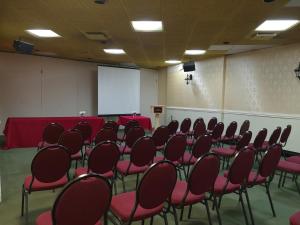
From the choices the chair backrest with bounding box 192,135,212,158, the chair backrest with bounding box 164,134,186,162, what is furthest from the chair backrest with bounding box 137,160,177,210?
the chair backrest with bounding box 192,135,212,158

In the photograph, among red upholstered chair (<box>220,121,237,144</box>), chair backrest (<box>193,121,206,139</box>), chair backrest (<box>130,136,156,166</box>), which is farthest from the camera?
red upholstered chair (<box>220,121,237,144</box>)

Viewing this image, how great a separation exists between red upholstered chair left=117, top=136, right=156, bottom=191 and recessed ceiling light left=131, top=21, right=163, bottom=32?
7.89 ft

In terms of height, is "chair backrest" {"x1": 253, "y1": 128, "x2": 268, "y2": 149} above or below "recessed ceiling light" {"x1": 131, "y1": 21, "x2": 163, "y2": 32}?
below

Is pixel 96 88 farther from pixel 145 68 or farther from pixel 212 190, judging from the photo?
pixel 212 190

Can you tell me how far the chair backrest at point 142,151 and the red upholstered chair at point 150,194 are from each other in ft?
3.56

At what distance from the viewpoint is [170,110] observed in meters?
11.7

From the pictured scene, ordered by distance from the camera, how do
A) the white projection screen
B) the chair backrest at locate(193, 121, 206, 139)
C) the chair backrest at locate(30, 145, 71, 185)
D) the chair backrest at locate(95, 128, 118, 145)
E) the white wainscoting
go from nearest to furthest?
the chair backrest at locate(30, 145, 71, 185) → the chair backrest at locate(95, 128, 118, 145) → the chair backrest at locate(193, 121, 206, 139) → the white wainscoting → the white projection screen

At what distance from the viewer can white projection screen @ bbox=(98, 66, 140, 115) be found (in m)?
9.88

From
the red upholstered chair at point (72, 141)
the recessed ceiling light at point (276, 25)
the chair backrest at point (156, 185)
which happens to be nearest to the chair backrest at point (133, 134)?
the red upholstered chair at point (72, 141)

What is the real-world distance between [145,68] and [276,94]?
6.60 meters

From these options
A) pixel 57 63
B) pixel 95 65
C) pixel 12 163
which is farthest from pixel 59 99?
pixel 12 163

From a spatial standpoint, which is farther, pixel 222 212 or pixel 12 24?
pixel 12 24

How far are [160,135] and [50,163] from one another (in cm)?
243

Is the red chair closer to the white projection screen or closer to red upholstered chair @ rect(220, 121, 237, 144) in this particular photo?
red upholstered chair @ rect(220, 121, 237, 144)
